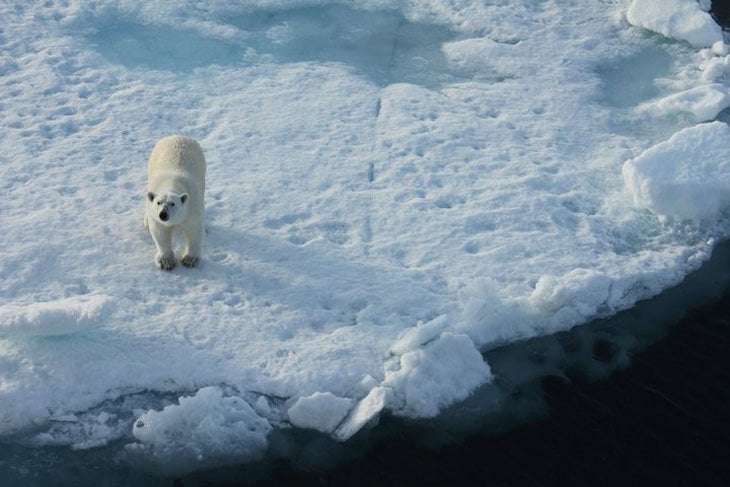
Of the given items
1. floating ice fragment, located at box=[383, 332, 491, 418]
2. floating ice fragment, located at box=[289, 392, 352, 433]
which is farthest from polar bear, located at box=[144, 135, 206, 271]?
floating ice fragment, located at box=[383, 332, 491, 418]

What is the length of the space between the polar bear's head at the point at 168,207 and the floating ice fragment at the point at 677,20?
5.49 m

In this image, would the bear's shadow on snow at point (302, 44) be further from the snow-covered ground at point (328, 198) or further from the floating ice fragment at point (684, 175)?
the floating ice fragment at point (684, 175)

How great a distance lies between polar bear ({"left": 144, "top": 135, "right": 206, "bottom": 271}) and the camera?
5.77 m

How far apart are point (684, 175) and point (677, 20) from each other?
278 centimetres

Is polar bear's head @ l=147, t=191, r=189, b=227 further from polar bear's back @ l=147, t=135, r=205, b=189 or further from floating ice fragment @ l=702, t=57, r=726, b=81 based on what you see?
floating ice fragment @ l=702, t=57, r=726, b=81

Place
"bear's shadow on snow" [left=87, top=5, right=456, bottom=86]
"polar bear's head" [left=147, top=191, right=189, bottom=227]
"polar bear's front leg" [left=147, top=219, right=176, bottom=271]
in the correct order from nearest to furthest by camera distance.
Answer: "polar bear's head" [left=147, top=191, right=189, bottom=227] → "polar bear's front leg" [left=147, top=219, right=176, bottom=271] → "bear's shadow on snow" [left=87, top=5, right=456, bottom=86]

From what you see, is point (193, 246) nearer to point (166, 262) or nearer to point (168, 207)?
point (166, 262)

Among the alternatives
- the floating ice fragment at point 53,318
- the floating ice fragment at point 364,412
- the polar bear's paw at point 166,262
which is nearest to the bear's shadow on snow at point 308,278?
the polar bear's paw at point 166,262

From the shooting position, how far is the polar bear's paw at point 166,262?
6.18m

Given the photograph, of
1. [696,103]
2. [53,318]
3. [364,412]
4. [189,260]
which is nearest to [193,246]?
[189,260]

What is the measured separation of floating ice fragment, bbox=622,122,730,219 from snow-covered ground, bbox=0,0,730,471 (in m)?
0.02

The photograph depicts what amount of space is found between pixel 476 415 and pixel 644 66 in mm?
4725

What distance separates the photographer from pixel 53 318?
5.46 meters

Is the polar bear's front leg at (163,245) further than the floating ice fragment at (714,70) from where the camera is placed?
No
